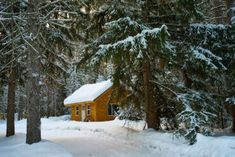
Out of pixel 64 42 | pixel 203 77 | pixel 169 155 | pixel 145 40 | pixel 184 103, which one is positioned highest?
pixel 64 42

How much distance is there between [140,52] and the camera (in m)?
10.4

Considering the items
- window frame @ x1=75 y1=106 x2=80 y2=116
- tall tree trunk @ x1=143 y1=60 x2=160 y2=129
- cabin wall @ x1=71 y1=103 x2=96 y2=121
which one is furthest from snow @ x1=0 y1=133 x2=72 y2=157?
window frame @ x1=75 y1=106 x2=80 y2=116

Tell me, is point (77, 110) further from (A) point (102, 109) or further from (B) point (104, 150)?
(B) point (104, 150)

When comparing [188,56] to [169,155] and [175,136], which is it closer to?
[175,136]

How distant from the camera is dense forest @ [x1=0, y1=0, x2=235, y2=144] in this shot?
1093 cm

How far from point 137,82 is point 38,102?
19.3 feet

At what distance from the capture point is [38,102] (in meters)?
11.3

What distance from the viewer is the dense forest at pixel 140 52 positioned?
10930 mm

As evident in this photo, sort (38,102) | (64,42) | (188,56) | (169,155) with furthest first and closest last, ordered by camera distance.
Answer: (64,42) → (188,56) → (38,102) → (169,155)

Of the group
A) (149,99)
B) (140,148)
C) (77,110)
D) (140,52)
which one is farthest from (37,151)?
(77,110)

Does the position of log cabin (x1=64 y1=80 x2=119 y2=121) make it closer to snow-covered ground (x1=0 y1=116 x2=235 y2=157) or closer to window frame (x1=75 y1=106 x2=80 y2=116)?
window frame (x1=75 y1=106 x2=80 y2=116)

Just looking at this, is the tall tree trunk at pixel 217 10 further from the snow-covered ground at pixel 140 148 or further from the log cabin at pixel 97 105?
the log cabin at pixel 97 105

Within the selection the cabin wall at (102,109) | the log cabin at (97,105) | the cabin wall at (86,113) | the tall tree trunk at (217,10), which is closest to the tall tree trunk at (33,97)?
the tall tree trunk at (217,10)

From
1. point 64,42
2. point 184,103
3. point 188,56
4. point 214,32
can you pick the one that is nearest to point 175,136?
point 184,103
